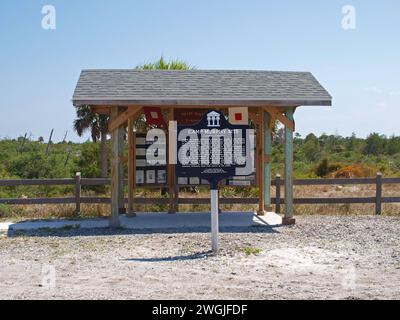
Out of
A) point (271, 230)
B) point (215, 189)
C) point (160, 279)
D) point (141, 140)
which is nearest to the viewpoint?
point (160, 279)

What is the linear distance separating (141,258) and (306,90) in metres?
6.42

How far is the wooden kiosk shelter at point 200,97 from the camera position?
13062 mm

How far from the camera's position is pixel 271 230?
41.8 ft

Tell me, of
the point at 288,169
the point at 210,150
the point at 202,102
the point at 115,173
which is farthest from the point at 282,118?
the point at 115,173

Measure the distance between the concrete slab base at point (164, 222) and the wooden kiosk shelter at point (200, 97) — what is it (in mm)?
422

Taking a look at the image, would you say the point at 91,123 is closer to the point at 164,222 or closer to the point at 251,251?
the point at 164,222

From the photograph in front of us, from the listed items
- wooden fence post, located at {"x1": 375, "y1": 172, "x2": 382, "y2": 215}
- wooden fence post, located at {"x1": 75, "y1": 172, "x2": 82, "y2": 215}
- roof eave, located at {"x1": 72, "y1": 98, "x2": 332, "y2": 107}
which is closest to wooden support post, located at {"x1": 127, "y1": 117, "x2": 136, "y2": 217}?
wooden fence post, located at {"x1": 75, "y1": 172, "x2": 82, "y2": 215}

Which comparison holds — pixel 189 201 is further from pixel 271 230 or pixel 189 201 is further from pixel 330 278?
pixel 330 278

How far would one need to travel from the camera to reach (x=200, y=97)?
43.0 ft

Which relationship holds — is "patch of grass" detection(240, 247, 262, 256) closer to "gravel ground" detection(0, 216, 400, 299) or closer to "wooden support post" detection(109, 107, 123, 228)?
"gravel ground" detection(0, 216, 400, 299)

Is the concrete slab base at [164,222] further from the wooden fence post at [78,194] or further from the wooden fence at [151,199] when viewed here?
the wooden fence post at [78,194]

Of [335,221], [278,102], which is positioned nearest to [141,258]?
[278,102]

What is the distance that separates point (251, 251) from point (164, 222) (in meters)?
4.32

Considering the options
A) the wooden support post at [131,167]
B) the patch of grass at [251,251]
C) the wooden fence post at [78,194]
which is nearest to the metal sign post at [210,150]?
the patch of grass at [251,251]
